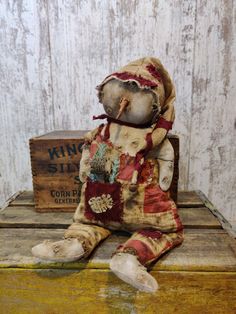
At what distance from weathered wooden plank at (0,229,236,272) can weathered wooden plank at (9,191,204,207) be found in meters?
0.19

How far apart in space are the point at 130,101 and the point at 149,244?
1.00 feet

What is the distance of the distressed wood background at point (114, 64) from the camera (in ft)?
3.38

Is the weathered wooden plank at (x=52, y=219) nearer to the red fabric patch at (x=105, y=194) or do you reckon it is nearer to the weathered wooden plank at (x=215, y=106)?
the red fabric patch at (x=105, y=194)

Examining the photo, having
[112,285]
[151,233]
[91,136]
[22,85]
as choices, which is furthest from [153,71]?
[22,85]

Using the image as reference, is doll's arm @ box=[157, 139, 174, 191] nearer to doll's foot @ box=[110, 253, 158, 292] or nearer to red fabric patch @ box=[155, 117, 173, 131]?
red fabric patch @ box=[155, 117, 173, 131]

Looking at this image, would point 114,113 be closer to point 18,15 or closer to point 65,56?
point 65,56

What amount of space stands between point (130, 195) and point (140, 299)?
0.69 feet

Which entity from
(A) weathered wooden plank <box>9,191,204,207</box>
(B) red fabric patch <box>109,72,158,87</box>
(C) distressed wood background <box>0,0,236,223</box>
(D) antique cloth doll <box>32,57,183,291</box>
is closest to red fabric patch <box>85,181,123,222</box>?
(D) antique cloth doll <box>32,57,183,291</box>

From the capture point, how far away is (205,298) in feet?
2.00

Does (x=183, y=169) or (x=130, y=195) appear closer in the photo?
(x=130, y=195)

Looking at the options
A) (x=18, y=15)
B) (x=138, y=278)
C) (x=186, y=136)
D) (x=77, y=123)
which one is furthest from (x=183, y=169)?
(x=18, y=15)

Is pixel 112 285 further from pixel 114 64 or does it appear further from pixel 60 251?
pixel 114 64

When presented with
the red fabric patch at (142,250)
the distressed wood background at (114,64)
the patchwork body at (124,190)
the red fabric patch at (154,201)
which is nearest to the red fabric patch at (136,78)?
the patchwork body at (124,190)

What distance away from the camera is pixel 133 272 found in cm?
52
